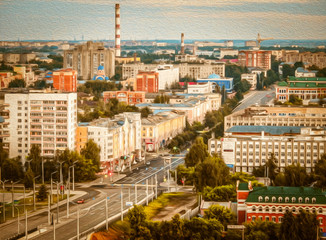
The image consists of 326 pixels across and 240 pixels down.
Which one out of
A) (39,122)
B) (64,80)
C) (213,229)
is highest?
(64,80)

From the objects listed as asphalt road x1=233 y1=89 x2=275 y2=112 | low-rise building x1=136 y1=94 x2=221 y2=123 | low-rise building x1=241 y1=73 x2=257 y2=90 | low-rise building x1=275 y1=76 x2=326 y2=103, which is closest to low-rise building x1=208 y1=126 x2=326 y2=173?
low-rise building x1=136 y1=94 x2=221 y2=123

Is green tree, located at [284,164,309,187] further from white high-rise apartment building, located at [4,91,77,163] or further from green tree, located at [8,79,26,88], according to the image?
green tree, located at [8,79,26,88]

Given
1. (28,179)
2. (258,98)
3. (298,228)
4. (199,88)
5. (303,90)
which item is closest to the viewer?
(298,228)

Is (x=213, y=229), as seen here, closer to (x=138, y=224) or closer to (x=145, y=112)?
(x=138, y=224)

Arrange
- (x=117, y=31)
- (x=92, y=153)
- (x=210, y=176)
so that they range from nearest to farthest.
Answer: (x=210, y=176), (x=92, y=153), (x=117, y=31)

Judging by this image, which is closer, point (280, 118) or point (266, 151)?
point (266, 151)

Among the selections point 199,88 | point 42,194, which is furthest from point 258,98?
point 42,194

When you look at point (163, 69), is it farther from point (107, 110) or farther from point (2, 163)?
point (2, 163)
